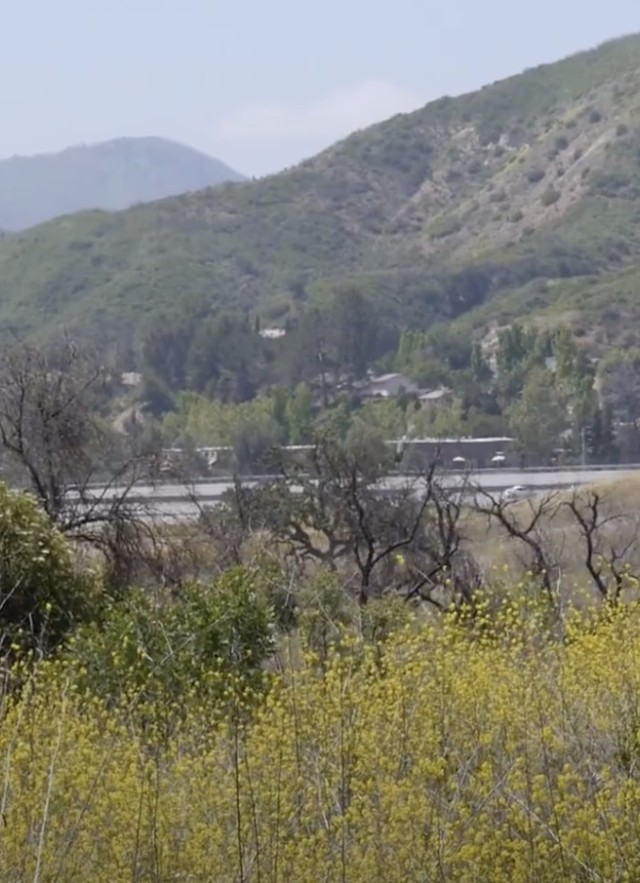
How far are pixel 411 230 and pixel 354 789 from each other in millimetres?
97685

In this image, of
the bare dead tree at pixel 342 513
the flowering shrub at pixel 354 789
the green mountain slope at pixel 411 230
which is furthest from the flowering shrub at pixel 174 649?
the green mountain slope at pixel 411 230

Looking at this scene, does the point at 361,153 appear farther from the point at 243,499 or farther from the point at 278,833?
the point at 278,833

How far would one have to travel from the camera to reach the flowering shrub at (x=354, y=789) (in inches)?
226

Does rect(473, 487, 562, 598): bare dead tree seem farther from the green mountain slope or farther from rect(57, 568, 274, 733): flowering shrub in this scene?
the green mountain slope

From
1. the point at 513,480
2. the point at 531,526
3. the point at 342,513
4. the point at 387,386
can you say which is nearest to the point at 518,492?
the point at 513,480

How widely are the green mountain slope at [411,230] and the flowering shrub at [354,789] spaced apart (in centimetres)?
6469

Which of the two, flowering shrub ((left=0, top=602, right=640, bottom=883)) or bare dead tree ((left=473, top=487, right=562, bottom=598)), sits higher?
flowering shrub ((left=0, top=602, right=640, bottom=883))

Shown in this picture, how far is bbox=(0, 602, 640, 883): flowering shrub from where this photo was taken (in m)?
5.74

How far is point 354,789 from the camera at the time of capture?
607 cm

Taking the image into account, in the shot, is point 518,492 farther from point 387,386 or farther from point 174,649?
point 387,386

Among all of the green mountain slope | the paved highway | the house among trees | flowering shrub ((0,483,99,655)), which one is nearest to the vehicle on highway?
the paved highway

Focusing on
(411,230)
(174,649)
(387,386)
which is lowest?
(387,386)

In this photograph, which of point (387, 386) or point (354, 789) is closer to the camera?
point (354, 789)

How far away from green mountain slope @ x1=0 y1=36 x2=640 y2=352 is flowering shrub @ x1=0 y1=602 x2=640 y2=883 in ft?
212
